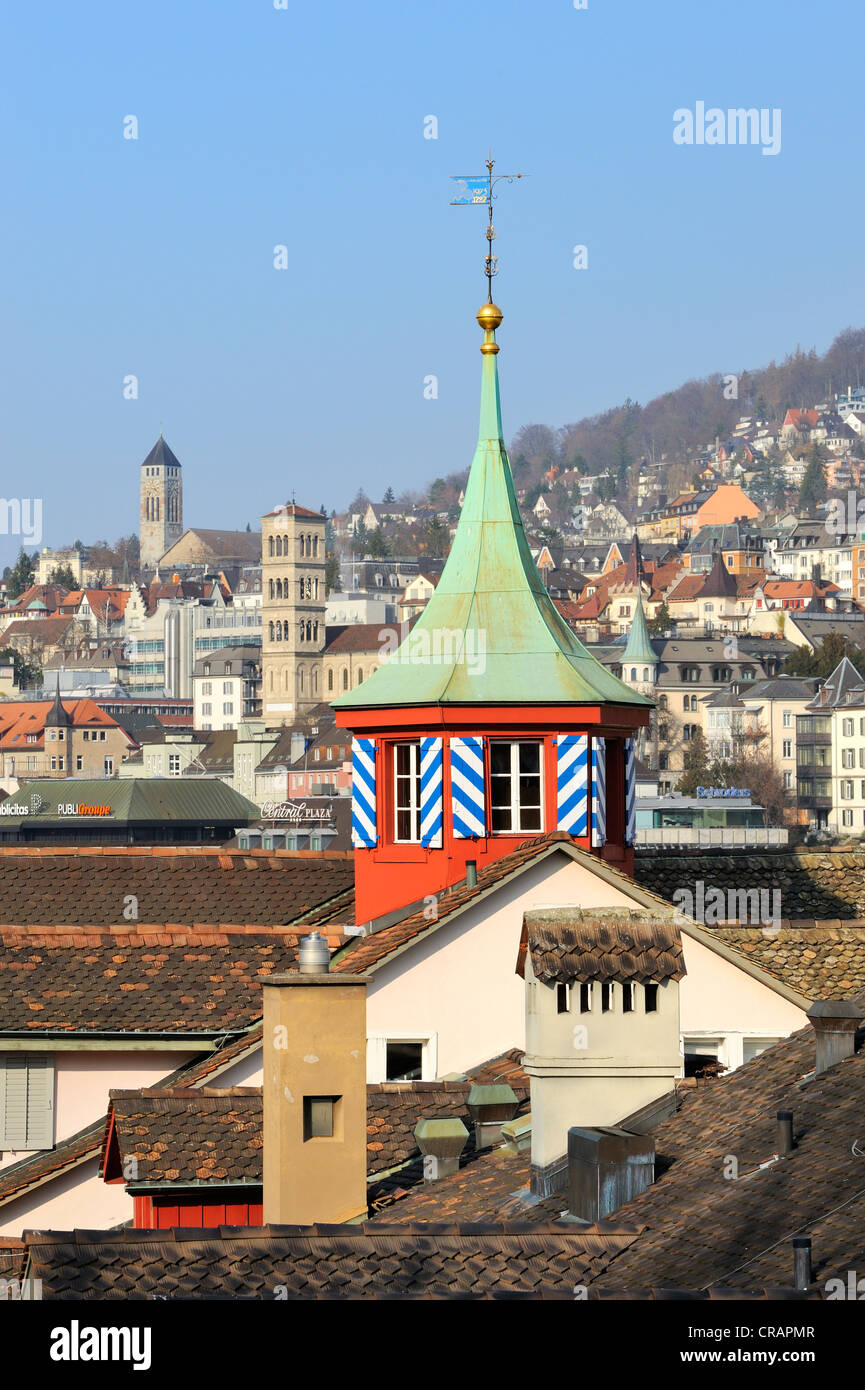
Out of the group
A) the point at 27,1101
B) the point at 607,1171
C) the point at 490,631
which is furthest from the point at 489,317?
the point at 607,1171

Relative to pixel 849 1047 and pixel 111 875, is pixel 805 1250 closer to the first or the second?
pixel 849 1047

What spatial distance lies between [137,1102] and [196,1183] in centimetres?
102

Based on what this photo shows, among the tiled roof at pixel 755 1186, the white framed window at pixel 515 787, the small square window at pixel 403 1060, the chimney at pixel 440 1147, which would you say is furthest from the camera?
the white framed window at pixel 515 787

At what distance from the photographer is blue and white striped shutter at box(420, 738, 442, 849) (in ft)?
86.8

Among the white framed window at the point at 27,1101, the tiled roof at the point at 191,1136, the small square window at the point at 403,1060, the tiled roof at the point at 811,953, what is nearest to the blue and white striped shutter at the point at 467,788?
the tiled roof at the point at 811,953

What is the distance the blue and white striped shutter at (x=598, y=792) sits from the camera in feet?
86.3

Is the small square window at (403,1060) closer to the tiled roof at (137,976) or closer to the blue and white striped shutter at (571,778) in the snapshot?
the tiled roof at (137,976)

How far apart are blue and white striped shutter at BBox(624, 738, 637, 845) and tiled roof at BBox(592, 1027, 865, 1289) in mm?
10265

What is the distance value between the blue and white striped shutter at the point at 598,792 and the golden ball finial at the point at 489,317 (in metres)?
4.61

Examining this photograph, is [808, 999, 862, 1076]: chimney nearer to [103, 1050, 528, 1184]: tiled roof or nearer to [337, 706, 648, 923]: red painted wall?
[103, 1050, 528, 1184]: tiled roof

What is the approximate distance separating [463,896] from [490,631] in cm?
470
